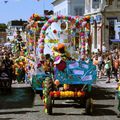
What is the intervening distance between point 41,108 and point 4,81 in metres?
4.90

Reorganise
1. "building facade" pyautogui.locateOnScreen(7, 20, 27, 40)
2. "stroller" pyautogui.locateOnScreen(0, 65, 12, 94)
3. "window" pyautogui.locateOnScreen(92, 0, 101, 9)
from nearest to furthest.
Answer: "stroller" pyautogui.locateOnScreen(0, 65, 12, 94)
"window" pyautogui.locateOnScreen(92, 0, 101, 9)
"building facade" pyautogui.locateOnScreen(7, 20, 27, 40)

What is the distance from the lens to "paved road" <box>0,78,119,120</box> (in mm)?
13086

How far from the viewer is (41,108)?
48.2ft

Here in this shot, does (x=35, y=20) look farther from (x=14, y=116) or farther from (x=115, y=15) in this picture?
(x=115, y=15)

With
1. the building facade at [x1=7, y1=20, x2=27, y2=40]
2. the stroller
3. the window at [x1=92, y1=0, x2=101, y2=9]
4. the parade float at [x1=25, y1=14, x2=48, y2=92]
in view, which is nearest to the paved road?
the stroller

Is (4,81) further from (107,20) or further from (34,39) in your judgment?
(107,20)

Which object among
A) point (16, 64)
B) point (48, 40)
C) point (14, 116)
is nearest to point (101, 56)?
point (16, 64)

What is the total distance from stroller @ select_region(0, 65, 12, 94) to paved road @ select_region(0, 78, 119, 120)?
1.32 ft

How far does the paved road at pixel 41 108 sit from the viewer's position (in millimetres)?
13086

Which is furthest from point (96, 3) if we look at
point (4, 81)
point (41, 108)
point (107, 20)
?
point (41, 108)

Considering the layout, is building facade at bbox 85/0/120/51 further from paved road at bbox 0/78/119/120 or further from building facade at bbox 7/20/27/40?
paved road at bbox 0/78/119/120

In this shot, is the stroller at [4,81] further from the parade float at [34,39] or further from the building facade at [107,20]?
the building facade at [107,20]

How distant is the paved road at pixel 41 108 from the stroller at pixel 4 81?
40 cm

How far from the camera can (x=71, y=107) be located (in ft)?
48.9
